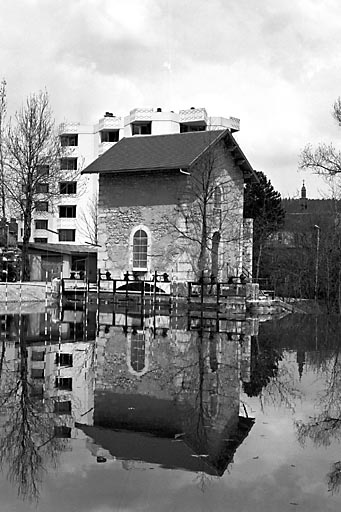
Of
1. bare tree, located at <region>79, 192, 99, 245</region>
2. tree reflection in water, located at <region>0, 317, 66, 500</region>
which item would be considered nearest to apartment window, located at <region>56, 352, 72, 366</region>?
tree reflection in water, located at <region>0, 317, 66, 500</region>

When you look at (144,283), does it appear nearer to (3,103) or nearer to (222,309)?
(222,309)

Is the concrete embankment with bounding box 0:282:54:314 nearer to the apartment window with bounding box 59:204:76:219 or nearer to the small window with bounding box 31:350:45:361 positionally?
the small window with bounding box 31:350:45:361

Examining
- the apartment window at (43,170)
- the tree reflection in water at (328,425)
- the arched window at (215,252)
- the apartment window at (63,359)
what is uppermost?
the apartment window at (43,170)

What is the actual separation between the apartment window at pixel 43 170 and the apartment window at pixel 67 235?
2199 centimetres

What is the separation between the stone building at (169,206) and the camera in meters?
33.8

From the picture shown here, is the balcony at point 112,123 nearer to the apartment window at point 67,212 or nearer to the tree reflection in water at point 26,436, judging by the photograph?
the apartment window at point 67,212

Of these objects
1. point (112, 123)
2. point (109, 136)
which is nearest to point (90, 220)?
point (109, 136)

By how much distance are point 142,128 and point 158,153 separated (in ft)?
97.5

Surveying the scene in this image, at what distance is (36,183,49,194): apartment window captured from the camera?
4239cm

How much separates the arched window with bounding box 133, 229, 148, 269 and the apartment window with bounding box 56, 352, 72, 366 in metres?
19.8

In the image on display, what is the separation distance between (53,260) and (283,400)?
39099mm

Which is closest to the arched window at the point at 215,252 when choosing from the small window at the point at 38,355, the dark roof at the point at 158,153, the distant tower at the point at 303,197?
the dark roof at the point at 158,153

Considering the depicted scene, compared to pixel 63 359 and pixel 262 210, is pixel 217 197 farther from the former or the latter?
pixel 63 359

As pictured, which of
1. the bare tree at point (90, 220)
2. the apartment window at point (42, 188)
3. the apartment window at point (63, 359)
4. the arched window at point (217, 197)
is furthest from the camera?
the bare tree at point (90, 220)
